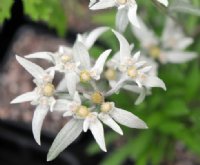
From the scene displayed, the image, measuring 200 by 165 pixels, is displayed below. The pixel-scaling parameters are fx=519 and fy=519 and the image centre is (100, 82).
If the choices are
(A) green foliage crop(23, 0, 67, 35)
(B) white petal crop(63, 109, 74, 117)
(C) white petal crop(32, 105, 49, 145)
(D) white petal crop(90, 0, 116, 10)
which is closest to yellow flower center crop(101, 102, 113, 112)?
(B) white petal crop(63, 109, 74, 117)

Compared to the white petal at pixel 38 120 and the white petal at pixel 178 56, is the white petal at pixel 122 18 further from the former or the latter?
the white petal at pixel 178 56

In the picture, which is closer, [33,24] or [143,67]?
[143,67]

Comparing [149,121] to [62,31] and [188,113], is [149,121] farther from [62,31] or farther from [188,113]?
[62,31]

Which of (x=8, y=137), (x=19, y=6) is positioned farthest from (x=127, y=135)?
(x=19, y=6)

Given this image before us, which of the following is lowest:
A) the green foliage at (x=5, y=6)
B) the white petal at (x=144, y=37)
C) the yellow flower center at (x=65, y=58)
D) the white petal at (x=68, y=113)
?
the white petal at (x=144, y=37)

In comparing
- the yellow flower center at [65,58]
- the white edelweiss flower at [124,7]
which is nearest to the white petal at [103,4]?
the white edelweiss flower at [124,7]

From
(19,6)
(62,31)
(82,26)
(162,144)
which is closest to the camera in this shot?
(62,31)
